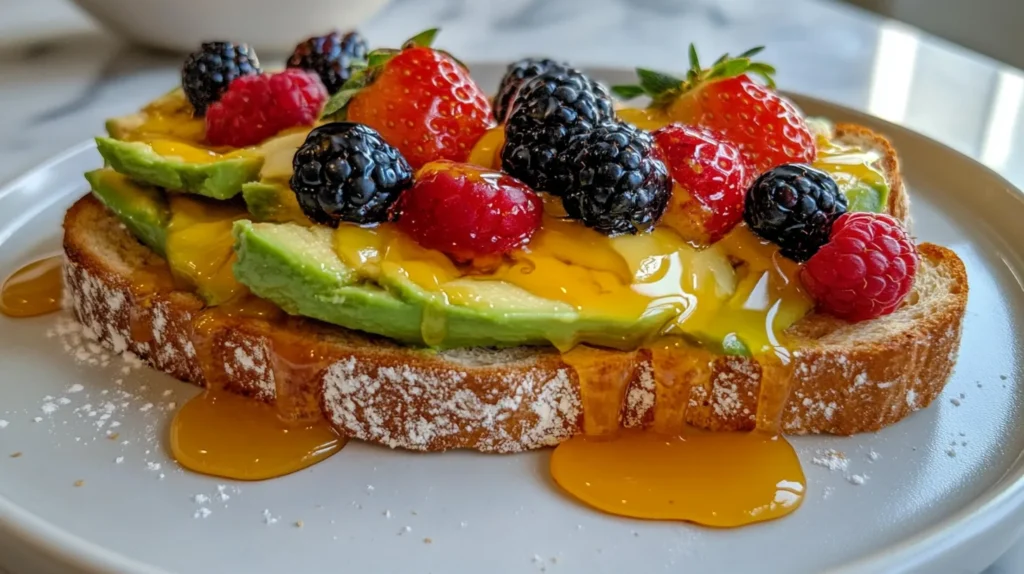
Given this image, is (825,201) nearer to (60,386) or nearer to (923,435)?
(923,435)

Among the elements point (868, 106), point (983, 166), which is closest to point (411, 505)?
point (983, 166)

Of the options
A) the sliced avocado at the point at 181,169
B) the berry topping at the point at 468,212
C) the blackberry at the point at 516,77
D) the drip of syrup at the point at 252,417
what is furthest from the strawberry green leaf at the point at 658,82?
the drip of syrup at the point at 252,417

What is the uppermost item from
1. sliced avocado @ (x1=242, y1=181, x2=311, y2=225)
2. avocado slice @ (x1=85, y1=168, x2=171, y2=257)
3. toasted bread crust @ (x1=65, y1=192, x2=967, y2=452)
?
sliced avocado @ (x1=242, y1=181, x2=311, y2=225)

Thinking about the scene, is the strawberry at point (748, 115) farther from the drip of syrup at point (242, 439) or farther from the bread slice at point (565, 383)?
the drip of syrup at point (242, 439)

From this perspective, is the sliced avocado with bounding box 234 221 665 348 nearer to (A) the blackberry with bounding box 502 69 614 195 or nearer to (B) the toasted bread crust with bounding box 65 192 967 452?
(B) the toasted bread crust with bounding box 65 192 967 452

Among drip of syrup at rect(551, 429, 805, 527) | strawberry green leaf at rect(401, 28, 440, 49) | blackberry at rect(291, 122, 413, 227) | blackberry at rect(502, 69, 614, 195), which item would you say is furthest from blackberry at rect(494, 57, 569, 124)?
drip of syrup at rect(551, 429, 805, 527)
